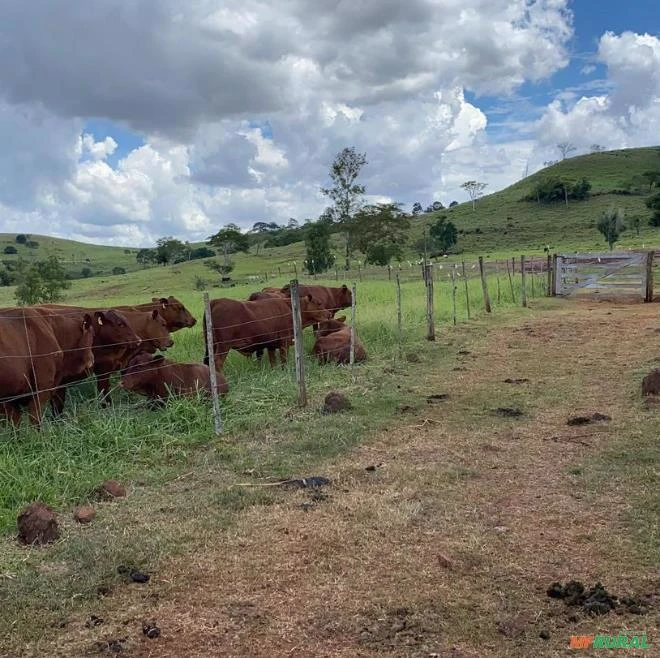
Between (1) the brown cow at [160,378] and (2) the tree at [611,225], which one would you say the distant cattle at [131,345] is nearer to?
(1) the brown cow at [160,378]

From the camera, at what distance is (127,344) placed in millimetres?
9070

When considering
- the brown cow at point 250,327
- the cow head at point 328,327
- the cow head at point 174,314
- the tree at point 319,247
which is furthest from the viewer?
the tree at point 319,247

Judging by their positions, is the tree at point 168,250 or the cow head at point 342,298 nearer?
the cow head at point 342,298

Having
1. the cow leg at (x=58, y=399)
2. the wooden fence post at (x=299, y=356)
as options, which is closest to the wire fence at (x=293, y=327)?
the wooden fence post at (x=299, y=356)

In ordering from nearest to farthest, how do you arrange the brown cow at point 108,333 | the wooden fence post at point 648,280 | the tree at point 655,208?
the brown cow at point 108,333 < the wooden fence post at point 648,280 < the tree at point 655,208

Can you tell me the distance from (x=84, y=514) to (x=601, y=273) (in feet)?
65.2

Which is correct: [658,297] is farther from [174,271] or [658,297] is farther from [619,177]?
[619,177]

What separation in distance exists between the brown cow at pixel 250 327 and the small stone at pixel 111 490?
Result: 4307 millimetres

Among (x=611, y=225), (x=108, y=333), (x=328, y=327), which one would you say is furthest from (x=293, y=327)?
(x=611, y=225)

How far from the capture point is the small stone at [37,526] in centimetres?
455

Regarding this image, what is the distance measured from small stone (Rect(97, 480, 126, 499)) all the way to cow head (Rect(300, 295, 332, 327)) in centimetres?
718

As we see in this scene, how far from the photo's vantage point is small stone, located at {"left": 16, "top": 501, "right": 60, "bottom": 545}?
4.55 m

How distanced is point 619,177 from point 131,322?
99900mm

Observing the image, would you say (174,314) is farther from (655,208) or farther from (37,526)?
(655,208)
